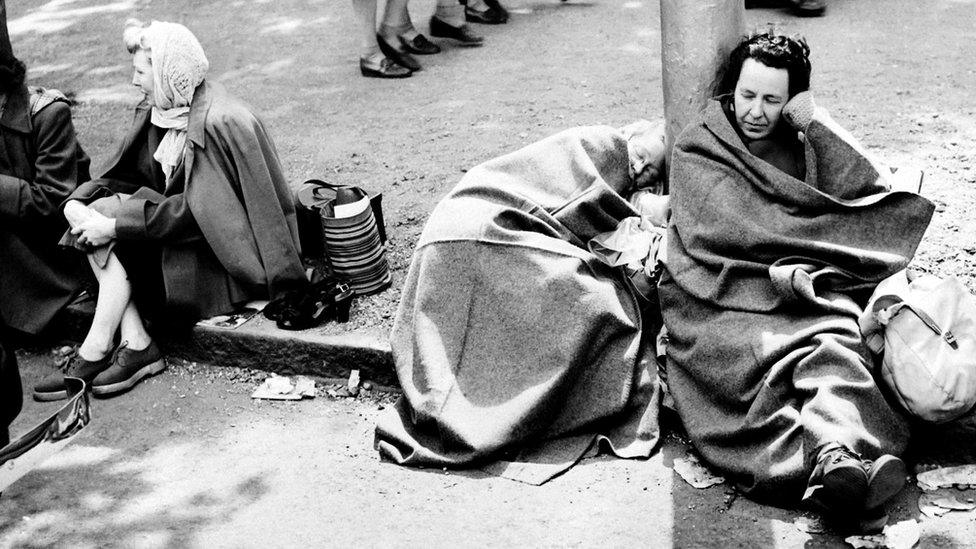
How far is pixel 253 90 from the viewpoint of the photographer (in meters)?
7.56

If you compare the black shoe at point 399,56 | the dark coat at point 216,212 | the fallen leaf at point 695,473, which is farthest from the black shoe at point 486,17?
the fallen leaf at point 695,473

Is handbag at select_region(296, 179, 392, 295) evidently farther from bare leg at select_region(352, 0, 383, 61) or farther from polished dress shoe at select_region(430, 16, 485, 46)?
polished dress shoe at select_region(430, 16, 485, 46)

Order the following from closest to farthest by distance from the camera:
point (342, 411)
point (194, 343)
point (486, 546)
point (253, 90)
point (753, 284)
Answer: point (486, 546) < point (753, 284) < point (342, 411) < point (194, 343) < point (253, 90)

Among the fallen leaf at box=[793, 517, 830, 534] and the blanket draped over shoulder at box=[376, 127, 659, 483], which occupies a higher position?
the blanket draped over shoulder at box=[376, 127, 659, 483]

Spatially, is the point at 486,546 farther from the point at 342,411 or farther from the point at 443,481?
the point at 342,411

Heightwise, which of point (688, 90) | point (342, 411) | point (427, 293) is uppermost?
point (688, 90)

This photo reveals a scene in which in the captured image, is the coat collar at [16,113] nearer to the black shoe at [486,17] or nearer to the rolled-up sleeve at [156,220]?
the rolled-up sleeve at [156,220]

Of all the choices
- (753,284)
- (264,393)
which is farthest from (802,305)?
(264,393)

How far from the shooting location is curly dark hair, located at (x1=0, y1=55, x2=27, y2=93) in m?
4.94

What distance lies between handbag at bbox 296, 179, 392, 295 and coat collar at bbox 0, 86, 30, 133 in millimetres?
1299

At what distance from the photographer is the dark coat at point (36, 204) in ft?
16.5

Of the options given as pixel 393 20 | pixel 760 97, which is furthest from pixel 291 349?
pixel 393 20

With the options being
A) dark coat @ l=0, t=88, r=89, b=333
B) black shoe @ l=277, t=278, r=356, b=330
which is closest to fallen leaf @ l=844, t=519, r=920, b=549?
black shoe @ l=277, t=278, r=356, b=330

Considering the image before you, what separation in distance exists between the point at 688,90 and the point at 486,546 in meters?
1.97
